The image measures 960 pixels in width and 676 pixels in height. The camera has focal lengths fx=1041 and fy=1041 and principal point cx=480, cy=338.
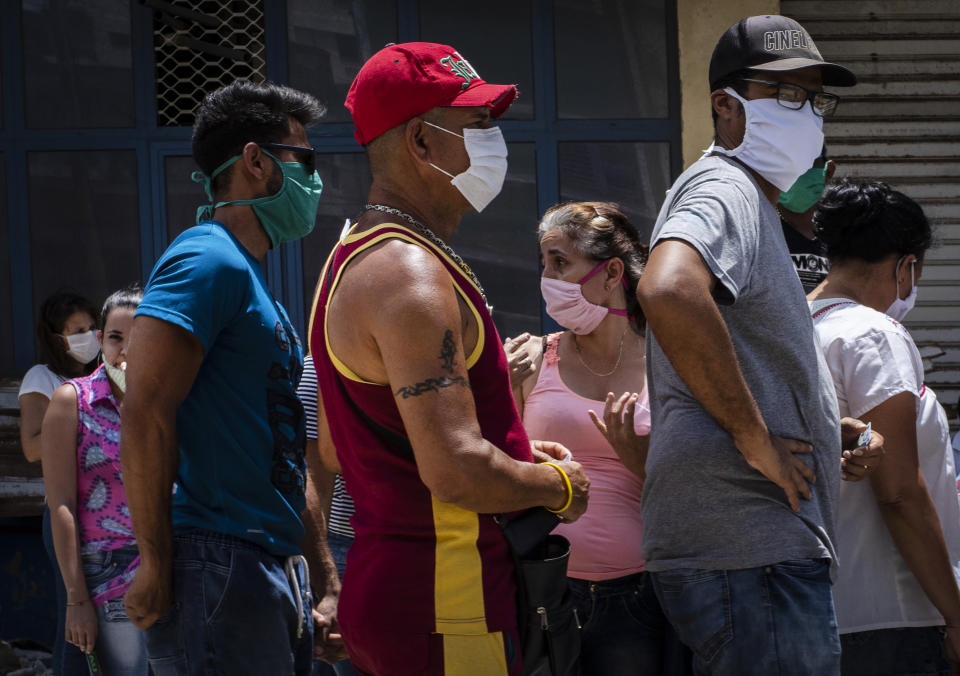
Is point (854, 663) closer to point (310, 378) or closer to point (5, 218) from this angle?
point (310, 378)

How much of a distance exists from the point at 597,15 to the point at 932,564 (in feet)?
12.9

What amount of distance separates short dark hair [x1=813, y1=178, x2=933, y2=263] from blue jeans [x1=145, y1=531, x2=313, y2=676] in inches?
74.7

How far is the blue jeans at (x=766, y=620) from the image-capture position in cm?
222

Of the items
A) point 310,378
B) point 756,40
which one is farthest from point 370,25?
point 756,40

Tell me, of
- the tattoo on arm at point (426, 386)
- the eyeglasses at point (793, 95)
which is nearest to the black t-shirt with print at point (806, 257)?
the eyeglasses at point (793, 95)

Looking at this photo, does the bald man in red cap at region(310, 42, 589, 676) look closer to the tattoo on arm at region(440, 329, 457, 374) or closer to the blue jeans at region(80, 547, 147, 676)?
the tattoo on arm at region(440, 329, 457, 374)

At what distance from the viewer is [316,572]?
9.59ft

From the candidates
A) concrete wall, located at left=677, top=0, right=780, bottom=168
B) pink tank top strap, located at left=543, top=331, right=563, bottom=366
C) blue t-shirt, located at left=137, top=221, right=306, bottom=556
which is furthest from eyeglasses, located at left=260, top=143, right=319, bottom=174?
concrete wall, located at left=677, top=0, right=780, bottom=168

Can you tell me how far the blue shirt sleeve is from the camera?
7.70 ft

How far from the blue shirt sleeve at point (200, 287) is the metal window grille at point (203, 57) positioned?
3628 millimetres

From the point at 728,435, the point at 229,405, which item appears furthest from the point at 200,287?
the point at 728,435

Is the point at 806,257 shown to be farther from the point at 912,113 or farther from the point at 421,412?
the point at 912,113

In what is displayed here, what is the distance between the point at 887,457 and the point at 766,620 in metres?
0.81

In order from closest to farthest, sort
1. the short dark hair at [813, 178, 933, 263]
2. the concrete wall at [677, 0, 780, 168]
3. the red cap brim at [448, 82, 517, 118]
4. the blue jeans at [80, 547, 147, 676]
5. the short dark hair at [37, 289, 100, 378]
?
the red cap brim at [448, 82, 517, 118]
the short dark hair at [813, 178, 933, 263]
the blue jeans at [80, 547, 147, 676]
the short dark hair at [37, 289, 100, 378]
the concrete wall at [677, 0, 780, 168]
